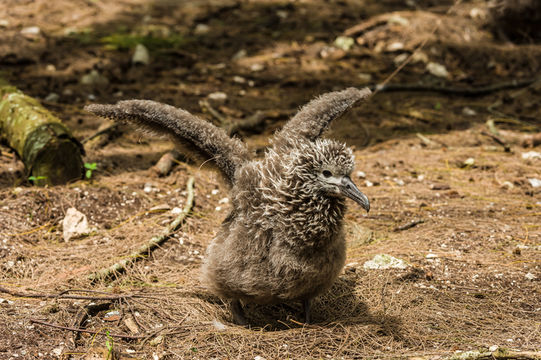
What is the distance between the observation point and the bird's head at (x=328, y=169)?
154 inches

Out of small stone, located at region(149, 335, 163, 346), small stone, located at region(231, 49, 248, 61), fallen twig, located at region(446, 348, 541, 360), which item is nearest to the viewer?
fallen twig, located at region(446, 348, 541, 360)

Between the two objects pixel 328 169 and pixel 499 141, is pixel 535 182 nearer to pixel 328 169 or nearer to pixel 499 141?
pixel 499 141

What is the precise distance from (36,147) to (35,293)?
2093mm

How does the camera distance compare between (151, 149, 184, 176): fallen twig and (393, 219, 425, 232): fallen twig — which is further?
(151, 149, 184, 176): fallen twig

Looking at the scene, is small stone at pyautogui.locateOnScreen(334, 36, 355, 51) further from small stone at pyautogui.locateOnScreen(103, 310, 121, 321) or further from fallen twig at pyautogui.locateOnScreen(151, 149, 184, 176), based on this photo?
small stone at pyautogui.locateOnScreen(103, 310, 121, 321)

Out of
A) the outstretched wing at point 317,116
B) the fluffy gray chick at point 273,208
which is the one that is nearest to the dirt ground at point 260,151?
the fluffy gray chick at point 273,208

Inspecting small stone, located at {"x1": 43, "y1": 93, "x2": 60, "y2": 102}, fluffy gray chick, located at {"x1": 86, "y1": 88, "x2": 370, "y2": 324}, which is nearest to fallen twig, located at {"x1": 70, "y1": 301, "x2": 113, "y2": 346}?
fluffy gray chick, located at {"x1": 86, "y1": 88, "x2": 370, "y2": 324}

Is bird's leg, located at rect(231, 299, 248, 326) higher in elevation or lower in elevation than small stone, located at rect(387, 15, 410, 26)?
lower

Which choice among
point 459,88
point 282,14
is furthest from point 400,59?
point 282,14

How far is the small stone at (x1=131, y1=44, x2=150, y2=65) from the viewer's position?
976cm

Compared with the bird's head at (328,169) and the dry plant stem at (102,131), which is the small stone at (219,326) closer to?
the bird's head at (328,169)

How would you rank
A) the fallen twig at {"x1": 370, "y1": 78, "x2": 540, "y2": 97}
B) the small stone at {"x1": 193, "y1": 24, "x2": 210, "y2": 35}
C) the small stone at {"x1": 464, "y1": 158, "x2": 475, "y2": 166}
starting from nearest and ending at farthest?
the small stone at {"x1": 464, "y1": 158, "x2": 475, "y2": 166} < the fallen twig at {"x1": 370, "y1": 78, "x2": 540, "y2": 97} < the small stone at {"x1": 193, "y1": 24, "x2": 210, "y2": 35}

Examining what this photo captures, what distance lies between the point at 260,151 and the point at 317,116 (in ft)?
8.67

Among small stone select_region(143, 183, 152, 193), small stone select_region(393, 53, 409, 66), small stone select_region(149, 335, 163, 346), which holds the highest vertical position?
small stone select_region(149, 335, 163, 346)
